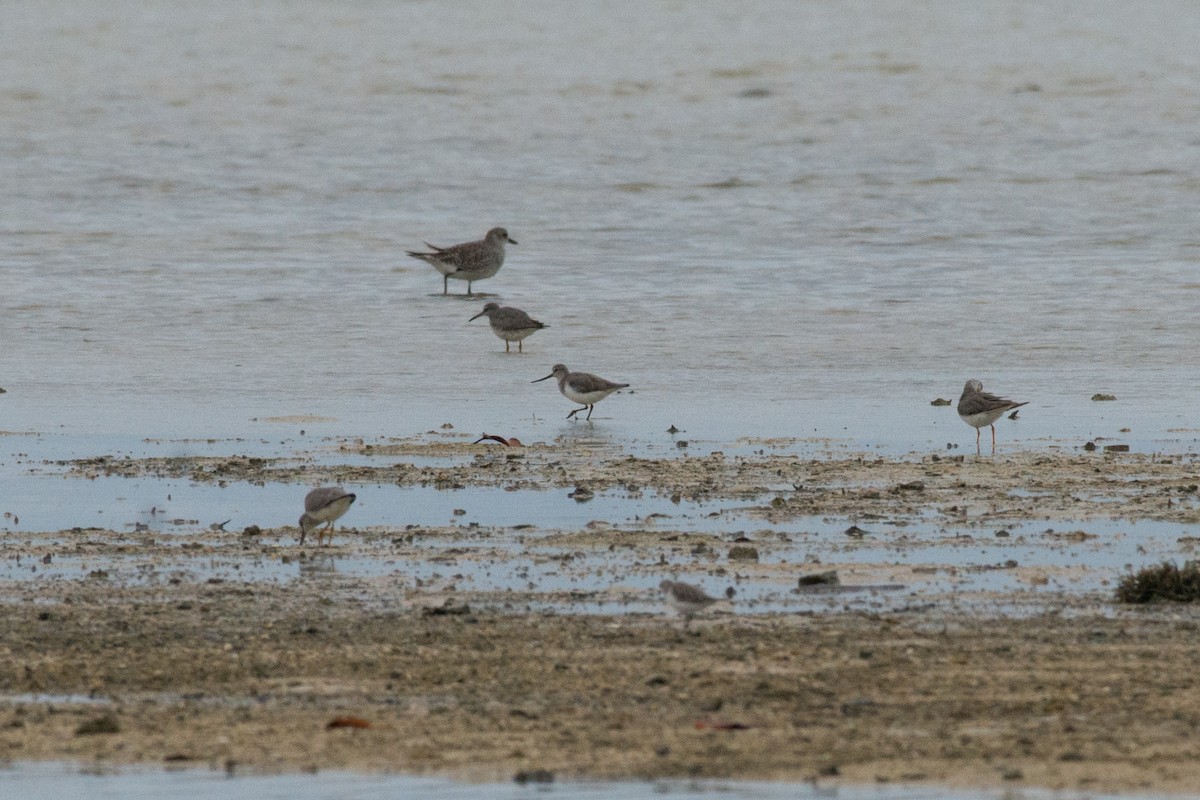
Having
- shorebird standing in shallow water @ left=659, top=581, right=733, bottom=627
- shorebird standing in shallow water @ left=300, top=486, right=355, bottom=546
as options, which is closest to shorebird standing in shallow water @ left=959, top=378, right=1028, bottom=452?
shorebird standing in shallow water @ left=300, top=486, right=355, bottom=546

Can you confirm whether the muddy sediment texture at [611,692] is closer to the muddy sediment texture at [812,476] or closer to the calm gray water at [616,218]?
the muddy sediment texture at [812,476]

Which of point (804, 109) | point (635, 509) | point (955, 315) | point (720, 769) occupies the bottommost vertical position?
point (720, 769)

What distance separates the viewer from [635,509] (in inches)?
450

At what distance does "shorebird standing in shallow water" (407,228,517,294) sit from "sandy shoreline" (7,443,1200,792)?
48.2ft

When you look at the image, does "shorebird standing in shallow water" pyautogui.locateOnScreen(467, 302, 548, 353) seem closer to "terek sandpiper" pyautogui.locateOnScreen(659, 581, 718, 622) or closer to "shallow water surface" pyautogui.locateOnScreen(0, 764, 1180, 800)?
"terek sandpiper" pyautogui.locateOnScreen(659, 581, 718, 622)

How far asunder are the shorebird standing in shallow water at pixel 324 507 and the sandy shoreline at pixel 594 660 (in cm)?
14

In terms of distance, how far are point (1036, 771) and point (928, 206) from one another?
26291 millimetres

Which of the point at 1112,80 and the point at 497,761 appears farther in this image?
the point at 1112,80

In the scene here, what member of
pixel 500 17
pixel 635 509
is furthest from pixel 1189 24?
pixel 635 509

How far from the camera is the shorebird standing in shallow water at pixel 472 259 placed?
25.7 meters

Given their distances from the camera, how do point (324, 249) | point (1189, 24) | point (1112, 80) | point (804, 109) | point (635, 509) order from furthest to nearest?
point (1189, 24) < point (1112, 80) < point (804, 109) < point (324, 249) < point (635, 509)

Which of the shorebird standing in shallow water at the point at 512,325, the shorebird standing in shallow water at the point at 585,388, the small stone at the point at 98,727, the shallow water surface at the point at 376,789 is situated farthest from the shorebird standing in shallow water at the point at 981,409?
the small stone at the point at 98,727

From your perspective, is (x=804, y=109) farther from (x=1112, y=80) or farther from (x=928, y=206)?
(x=928, y=206)

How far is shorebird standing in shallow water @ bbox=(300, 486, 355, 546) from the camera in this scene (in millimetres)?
10375
